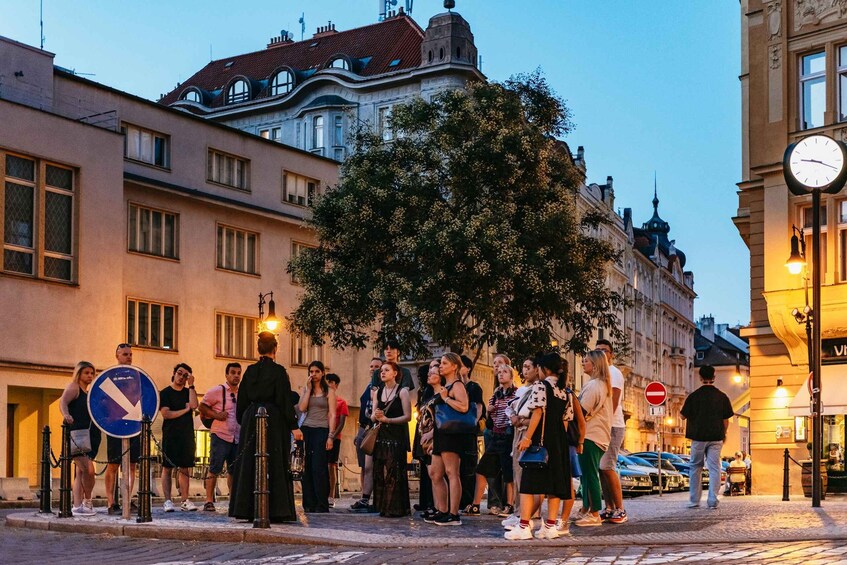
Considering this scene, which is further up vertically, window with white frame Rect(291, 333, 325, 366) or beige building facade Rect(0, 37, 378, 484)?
beige building facade Rect(0, 37, 378, 484)

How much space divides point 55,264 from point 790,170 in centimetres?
2000

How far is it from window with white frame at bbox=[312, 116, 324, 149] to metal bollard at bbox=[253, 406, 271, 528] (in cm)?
5906

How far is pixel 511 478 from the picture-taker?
58.2 ft

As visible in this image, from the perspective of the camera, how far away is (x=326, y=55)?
7744cm

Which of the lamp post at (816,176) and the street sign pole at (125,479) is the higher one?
the lamp post at (816,176)

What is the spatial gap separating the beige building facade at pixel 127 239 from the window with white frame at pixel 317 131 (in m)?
21.8

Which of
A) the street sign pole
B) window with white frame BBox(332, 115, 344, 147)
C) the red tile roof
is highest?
the red tile roof

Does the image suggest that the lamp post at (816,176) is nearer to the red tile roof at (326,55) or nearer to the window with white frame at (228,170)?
the window with white frame at (228,170)

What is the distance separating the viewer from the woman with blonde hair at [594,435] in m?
15.5

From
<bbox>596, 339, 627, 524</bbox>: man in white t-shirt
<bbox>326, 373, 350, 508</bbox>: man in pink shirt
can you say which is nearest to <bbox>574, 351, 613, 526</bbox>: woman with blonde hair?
<bbox>596, 339, 627, 524</bbox>: man in white t-shirt

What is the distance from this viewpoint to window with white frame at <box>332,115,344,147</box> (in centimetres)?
7169

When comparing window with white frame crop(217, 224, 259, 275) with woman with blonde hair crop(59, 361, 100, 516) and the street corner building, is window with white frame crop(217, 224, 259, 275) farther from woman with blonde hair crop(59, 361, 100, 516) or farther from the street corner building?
woman with blonde hair crop(59, 361, 100, 516)

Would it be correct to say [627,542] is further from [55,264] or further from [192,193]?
[192,193]

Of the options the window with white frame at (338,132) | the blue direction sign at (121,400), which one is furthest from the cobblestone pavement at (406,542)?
the window with white frame at (338,132)
